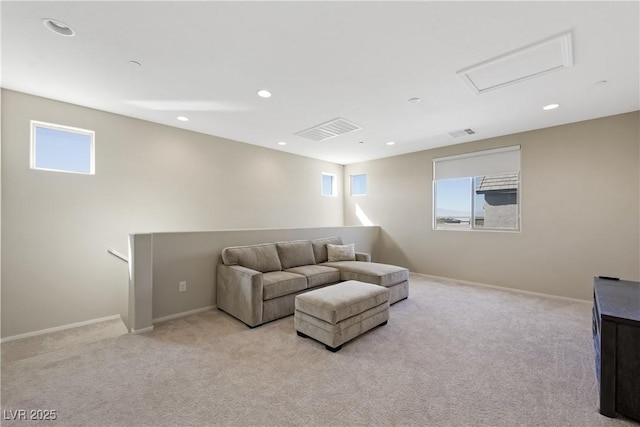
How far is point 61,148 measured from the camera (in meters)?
3.31

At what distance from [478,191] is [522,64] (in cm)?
285

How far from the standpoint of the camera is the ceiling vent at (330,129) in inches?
155

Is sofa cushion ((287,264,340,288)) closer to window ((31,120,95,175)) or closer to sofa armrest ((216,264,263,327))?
sofa armrest ((216,264,263,327))

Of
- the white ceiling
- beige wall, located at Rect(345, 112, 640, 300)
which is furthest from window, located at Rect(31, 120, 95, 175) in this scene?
beige wall, located at Rect(345, 112, 640, 300)

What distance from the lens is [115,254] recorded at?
3.27 metres

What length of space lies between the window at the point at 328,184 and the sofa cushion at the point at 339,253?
7.53 feet

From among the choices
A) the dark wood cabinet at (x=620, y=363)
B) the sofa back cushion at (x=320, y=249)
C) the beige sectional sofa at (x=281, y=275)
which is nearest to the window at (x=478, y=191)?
the beige sectional sofa at (x=281, y=275)

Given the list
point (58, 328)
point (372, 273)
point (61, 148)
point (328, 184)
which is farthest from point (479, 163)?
point (58, 328)

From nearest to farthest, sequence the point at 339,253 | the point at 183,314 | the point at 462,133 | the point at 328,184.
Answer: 1. the point at 183,314
2. the point at 462,133
3. the point at 339,253
4. the point at 328,184

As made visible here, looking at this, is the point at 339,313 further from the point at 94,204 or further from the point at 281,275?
the point at 94,204

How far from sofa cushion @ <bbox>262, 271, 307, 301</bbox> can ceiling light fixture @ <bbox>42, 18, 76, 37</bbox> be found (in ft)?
9.03

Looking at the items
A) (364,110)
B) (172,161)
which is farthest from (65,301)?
(364,110)

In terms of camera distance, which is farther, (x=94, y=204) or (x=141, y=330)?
(x=94, y=204)

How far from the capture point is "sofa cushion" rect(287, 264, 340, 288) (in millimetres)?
3594
